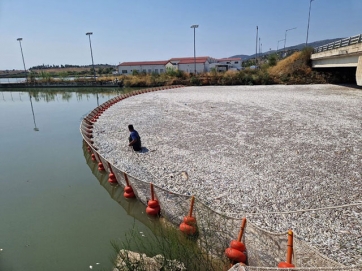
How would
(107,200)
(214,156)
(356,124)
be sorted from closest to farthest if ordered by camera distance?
1. (107,200)
2. (214,156)
3. (356,124)

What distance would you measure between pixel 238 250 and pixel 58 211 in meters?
5.72

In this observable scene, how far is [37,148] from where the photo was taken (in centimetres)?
1355

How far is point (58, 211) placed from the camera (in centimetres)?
740

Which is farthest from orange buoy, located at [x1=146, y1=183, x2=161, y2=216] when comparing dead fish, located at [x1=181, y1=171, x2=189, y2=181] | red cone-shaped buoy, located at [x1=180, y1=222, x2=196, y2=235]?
dead fish, located at [x1=181, y1=171, x2=189, y2=181]

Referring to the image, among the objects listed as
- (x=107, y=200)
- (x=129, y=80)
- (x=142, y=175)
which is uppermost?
(x=129, y=80)

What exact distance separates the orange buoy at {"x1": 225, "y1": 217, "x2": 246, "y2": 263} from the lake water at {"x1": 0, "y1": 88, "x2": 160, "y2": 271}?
275cm

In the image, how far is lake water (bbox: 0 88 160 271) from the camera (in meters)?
5.60

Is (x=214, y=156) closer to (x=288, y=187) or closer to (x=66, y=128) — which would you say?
(x=288, y=187)

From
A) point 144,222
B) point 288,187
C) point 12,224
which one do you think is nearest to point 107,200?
point 144,222

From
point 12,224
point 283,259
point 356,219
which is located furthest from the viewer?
point 12,224

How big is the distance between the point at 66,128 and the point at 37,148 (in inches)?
187

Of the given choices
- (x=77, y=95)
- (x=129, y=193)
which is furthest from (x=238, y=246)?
(x=77, y=95)

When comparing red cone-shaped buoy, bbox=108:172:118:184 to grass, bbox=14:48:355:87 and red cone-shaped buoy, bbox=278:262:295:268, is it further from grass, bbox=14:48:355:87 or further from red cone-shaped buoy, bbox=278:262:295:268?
grass, bbox=14:48:355:87

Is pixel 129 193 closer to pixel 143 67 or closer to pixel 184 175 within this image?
pixel 184 175
